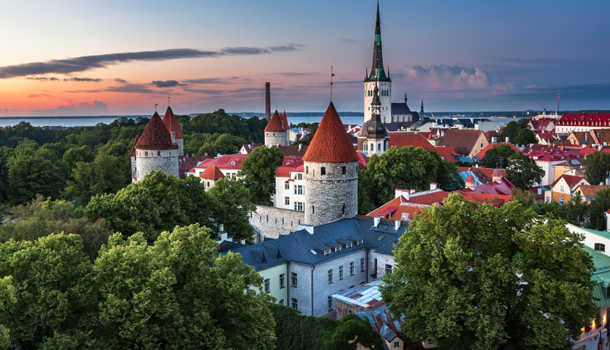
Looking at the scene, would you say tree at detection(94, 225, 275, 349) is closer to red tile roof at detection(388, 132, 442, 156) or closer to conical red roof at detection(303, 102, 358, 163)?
conical red roof at detection(303, 102, 358, 163)

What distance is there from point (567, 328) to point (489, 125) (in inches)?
5887

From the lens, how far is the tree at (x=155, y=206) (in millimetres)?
25469

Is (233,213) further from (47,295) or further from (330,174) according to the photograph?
(47,295)

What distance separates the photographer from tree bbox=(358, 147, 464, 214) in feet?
132

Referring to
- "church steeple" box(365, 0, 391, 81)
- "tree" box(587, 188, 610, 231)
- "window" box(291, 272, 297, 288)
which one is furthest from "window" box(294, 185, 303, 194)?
"church steeple" box(365, 0, 391, 81)

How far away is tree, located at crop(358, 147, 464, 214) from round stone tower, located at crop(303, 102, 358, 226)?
28.8 ft

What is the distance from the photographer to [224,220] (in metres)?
31.6

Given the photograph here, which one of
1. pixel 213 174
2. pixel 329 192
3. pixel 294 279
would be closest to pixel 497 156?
pixel 213 174

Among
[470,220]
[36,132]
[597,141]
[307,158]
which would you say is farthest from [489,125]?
[470,220]

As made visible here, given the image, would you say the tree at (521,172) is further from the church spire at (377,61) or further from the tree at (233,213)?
the church spire at (377,61)

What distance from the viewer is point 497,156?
65.9 meters

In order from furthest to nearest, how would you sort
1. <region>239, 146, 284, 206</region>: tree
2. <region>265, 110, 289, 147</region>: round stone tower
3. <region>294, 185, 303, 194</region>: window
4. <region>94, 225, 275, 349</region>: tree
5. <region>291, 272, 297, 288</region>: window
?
<region>265, 110, 289, 147</region>: round stone tower < <region>239, 146, 284, 206</region>: tree < <region>294, 185, 303, 194</region>: window < <region>291, 272, 297, 288</region>: window < <region>94, 225, 275, 349</region>: tree

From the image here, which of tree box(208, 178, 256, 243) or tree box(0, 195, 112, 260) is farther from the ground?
A: tree box(0, 195, 112, 260)

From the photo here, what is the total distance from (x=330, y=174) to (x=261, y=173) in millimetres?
14966
